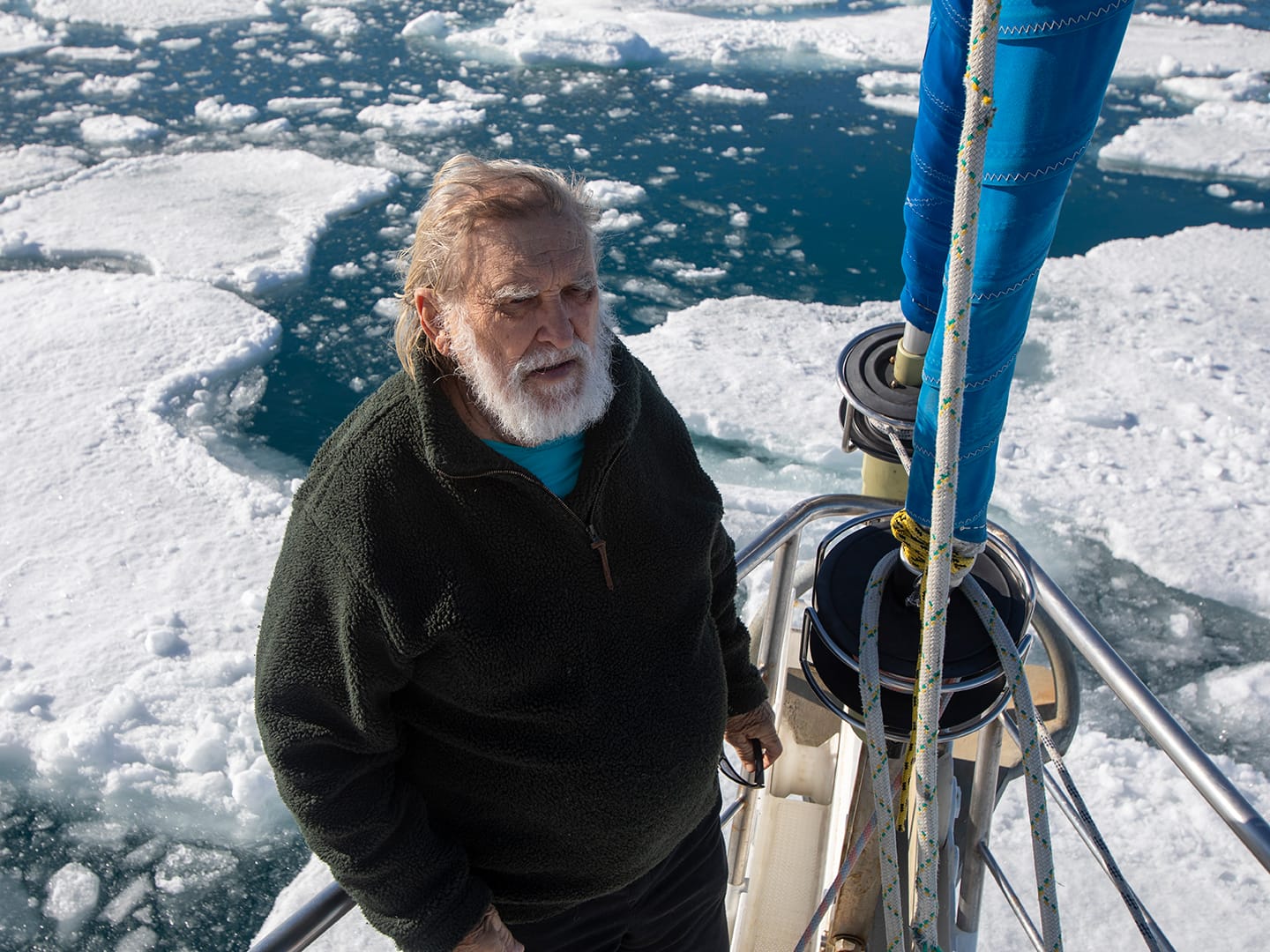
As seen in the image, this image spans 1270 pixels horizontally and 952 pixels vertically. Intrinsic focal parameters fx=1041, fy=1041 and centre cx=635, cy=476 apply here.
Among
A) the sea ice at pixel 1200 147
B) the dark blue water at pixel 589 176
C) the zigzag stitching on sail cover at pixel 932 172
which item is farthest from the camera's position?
the sea ice at pixel 1200 147

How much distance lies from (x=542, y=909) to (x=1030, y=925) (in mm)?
Result: 827

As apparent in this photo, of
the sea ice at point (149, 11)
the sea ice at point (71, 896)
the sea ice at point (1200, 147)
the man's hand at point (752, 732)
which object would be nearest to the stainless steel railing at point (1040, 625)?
the man's hand at point (752, 732)

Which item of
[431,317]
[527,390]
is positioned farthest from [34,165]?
[527,390]

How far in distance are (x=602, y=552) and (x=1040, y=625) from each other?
2.80 ft

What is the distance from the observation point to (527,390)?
3.86ft

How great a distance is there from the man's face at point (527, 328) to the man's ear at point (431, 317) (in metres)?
0.01

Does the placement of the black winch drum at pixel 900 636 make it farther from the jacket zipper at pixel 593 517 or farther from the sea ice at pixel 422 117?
the sea ice at pixel 422 117

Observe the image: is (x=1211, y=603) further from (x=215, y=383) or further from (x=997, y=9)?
(x=215, y=383)

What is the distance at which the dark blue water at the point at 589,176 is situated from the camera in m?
3.18

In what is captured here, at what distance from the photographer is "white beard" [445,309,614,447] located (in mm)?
1170

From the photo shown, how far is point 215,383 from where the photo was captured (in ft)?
17.8

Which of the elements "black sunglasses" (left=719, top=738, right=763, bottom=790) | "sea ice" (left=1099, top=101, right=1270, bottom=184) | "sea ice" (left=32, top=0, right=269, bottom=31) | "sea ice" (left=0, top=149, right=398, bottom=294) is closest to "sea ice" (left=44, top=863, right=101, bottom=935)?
"black sunglasses" (left=719, top=738, right=763, bottom=790)

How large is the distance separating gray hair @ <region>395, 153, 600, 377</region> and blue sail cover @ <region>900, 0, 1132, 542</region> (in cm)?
46

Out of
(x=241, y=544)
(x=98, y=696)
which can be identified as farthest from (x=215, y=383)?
(x=98, y=696)
